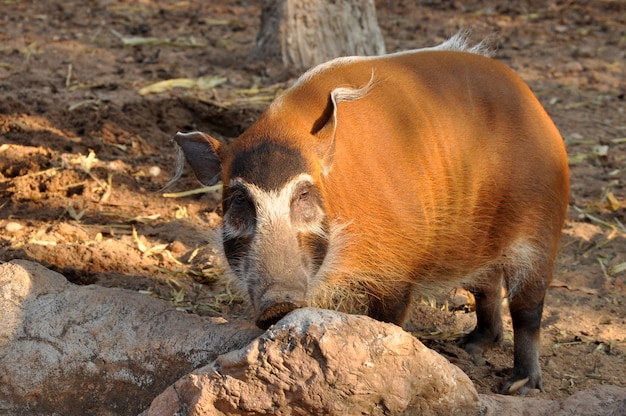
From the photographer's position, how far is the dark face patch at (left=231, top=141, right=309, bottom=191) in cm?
364

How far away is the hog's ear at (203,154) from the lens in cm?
402

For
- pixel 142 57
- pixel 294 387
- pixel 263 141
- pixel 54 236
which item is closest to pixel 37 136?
pixel 54 236

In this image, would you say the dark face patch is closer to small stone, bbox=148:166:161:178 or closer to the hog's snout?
the hog's snout

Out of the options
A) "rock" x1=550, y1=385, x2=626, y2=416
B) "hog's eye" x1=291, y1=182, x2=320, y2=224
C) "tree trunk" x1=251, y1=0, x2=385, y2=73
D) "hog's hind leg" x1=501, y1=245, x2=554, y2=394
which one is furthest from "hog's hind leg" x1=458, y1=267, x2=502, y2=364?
"tree trunk" x1=251, y1=0, x2=385, y2=73

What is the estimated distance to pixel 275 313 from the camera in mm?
3291

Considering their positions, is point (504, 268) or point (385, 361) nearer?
point (385, 361)

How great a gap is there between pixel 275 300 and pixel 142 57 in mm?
5943

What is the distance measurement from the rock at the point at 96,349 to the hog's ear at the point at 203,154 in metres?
0.76

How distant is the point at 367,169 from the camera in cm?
391

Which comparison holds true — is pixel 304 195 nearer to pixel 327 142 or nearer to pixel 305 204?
pixel 305 204

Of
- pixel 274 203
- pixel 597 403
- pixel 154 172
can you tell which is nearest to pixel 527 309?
pixel 597 403

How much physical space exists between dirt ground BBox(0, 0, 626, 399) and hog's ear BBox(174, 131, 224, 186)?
0.99 ft

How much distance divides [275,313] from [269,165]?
686 mm

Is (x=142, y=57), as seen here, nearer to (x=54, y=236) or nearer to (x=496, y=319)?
(x=54, y=236)
